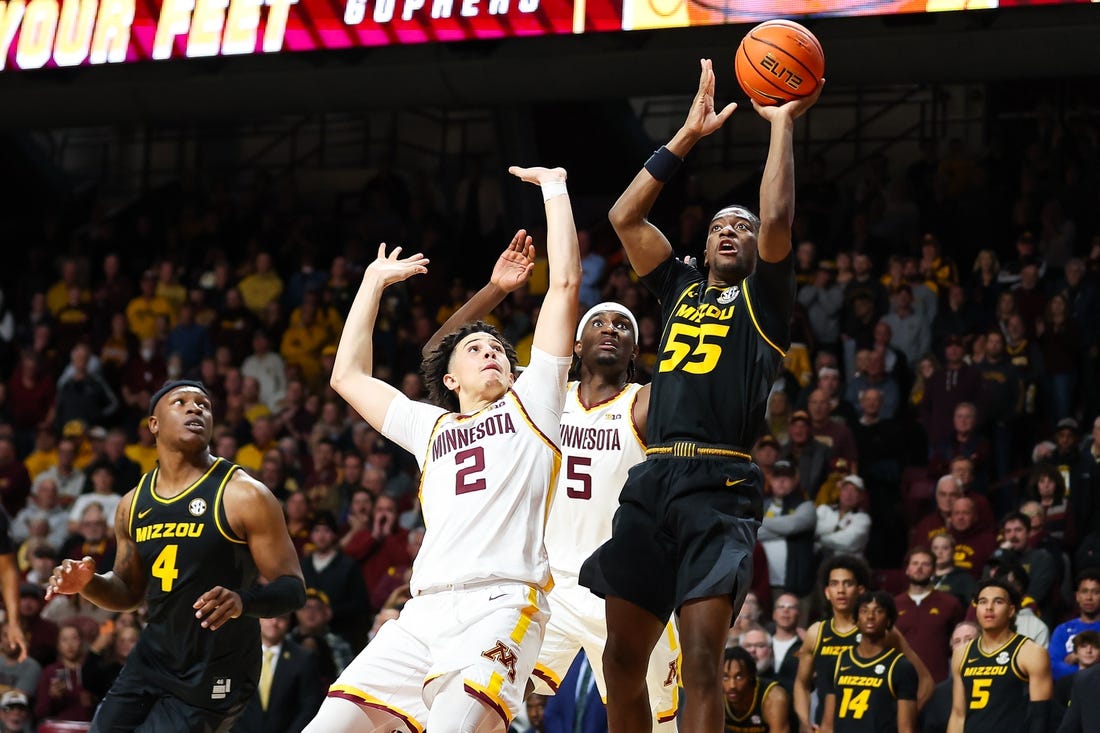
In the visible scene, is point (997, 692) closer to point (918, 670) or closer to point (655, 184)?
point (918, 670)

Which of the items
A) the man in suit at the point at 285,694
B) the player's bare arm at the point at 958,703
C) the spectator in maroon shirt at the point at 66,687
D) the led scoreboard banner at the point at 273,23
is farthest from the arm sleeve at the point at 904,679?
the spectator in maroon shirt at the point at 66,687

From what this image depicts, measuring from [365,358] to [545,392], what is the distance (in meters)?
0.97

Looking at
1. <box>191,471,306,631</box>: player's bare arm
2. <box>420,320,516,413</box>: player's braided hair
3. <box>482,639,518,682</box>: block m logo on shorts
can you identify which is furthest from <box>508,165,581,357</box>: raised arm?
<box>191,471,306,631</box>: player's bare arm

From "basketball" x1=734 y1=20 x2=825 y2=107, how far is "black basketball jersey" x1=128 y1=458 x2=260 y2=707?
298 centimetres

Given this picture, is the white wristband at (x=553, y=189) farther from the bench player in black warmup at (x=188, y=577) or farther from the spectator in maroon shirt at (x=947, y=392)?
the spectator in maroon shirt at (x=947, y=392)

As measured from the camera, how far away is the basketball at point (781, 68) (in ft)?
19.6

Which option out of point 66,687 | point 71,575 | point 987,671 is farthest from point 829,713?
point 66,687

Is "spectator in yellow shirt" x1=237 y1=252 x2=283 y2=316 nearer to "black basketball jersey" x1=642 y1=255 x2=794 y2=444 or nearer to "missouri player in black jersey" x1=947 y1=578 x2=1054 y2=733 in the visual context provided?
"missouri player in black jersey" x1=947 y1=578 x2=1054 y2=733

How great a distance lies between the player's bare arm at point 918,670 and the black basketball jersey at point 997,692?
0.30 m

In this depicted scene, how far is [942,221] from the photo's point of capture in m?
15.4

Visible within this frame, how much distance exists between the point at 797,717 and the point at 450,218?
9.43m

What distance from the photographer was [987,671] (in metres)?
9.77

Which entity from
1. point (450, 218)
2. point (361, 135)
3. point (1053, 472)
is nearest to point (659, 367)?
point (1053, 472)

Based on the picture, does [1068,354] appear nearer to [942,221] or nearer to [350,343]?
[942,221]
